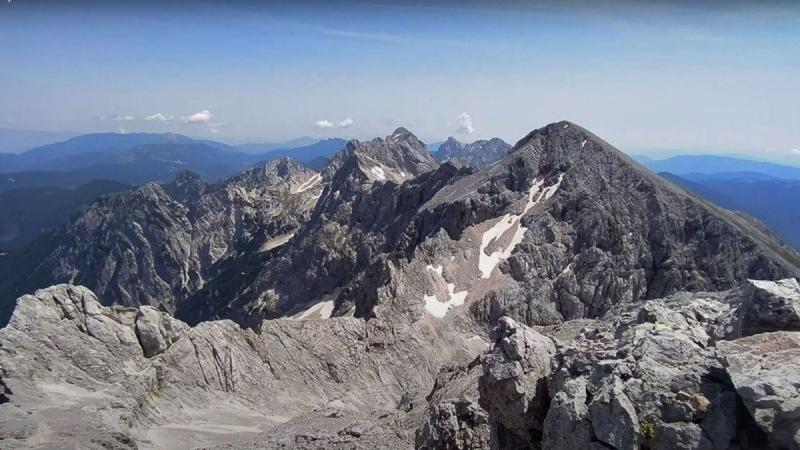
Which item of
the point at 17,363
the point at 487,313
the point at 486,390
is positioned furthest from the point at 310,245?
the point at 486,390

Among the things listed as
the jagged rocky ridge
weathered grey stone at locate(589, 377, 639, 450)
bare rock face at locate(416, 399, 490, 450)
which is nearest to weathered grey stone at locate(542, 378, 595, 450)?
weathered grey stone at locate(589, 377, 639, 450)

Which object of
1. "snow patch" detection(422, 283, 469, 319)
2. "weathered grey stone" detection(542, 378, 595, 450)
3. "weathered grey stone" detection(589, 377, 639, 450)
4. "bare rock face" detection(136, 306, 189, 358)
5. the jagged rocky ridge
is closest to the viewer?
"weathered grey stone" detection(589, 377, 639, 450)

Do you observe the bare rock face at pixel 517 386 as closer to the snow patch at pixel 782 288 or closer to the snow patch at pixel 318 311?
the snow patch at pixel 782 288

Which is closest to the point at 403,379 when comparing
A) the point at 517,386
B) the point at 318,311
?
the point at 517,386

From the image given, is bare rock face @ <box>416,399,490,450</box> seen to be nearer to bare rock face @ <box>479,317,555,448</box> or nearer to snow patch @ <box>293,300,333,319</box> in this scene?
bare rock face @ <box>479,317,555,448</box>

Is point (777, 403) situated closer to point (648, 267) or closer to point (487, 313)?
point (487, 313)

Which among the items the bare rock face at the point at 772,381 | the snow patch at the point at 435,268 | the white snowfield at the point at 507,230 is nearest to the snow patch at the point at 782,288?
the bare rock face at the point at 772,381
